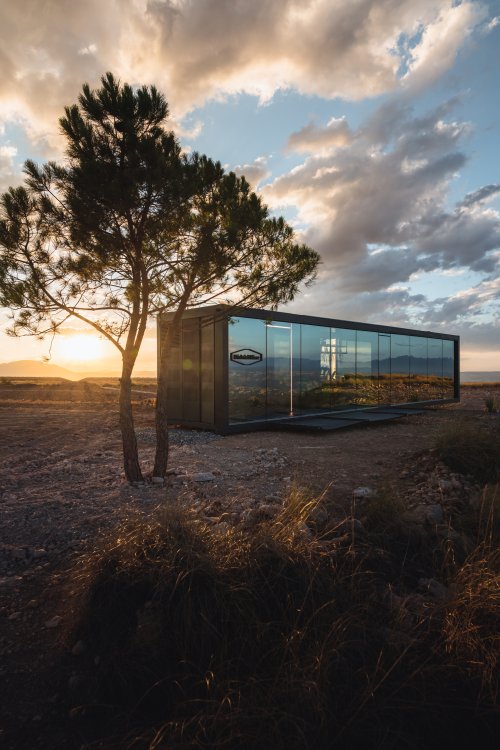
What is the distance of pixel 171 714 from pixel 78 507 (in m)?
3.17

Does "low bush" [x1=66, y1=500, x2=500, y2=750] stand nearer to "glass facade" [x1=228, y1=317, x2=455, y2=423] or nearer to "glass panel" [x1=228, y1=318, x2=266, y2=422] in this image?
"glass facade" [x1=228, y1=317, x2=455, y2=423]

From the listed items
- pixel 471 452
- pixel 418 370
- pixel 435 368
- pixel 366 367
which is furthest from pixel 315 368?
pixel 435 368

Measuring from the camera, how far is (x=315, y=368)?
13.0 m

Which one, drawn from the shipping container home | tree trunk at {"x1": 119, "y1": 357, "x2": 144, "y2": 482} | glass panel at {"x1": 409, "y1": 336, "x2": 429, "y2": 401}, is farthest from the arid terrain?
glass panel at {"x1": 409, "y1": 336, "x2": 429, "y2": 401}

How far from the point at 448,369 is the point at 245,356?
13604 millimetres

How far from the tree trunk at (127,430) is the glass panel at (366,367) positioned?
34.0 ft

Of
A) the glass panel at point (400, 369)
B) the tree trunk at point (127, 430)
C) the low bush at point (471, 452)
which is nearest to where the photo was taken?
the tree trunk at point (127, 430)

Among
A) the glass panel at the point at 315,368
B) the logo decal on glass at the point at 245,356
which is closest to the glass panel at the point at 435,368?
the glass panel at the point at 315,368

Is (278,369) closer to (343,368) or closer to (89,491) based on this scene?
(343,368)

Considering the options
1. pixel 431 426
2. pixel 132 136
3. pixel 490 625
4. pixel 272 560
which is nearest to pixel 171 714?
pixel 272 560

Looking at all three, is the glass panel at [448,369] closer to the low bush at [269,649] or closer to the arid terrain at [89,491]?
the arid terrain at [89,491]

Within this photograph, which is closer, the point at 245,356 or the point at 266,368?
the point at 245,356

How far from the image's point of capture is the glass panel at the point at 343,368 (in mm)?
13781

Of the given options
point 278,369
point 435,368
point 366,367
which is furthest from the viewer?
point 435,368
